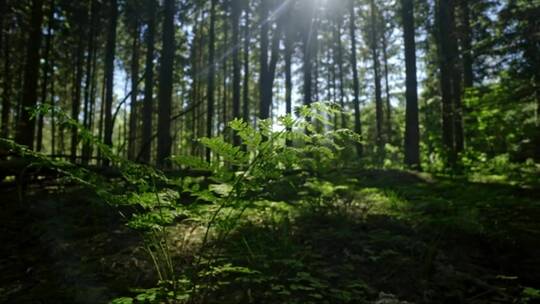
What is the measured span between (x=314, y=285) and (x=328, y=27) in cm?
2335

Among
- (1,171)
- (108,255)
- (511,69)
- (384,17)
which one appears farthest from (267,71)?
(384,17)

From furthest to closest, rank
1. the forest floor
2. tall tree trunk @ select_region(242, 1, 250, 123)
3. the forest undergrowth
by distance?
tall tree trunk @ select_region(242, 1, 250, 123) → the forest floor → the forest undergrowth

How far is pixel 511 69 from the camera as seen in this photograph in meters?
9.52

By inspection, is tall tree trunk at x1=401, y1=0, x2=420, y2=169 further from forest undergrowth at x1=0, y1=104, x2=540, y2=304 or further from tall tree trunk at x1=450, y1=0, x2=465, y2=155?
forest undergrowth at x1=0, y1=104, x2=540, y2=304

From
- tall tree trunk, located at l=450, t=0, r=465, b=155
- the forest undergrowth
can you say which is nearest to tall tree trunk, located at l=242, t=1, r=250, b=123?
tall tree trunk, located at l=450, t=0, r=465, b=155

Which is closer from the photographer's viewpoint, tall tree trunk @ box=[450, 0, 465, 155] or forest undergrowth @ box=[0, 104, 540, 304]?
forest undergrowth @ box=[0, 104, 540, 304]

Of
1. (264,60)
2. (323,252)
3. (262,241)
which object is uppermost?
(264,60)

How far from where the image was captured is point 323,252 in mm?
4137

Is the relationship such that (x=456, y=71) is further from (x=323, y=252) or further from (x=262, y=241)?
(x=262, y=241)

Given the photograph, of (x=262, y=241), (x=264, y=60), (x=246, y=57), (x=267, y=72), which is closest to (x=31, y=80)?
(x=262, y=241)

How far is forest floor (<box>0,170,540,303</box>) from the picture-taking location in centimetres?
323

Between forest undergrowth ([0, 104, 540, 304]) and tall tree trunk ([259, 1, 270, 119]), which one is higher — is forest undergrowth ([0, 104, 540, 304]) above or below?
below

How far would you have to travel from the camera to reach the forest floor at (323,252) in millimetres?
3227

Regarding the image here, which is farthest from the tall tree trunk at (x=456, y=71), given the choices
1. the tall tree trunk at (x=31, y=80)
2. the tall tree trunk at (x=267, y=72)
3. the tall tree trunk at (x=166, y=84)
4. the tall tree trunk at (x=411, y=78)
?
the tall tree trunk at (x=31, y=80)
